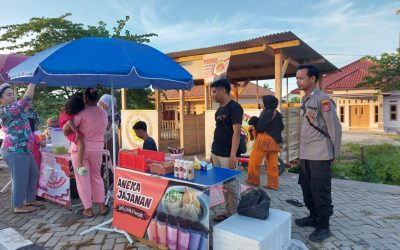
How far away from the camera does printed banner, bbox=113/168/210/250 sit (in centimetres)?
291

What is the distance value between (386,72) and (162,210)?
18.9 m

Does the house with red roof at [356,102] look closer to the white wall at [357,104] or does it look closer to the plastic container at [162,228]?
the white wall at [357,104]

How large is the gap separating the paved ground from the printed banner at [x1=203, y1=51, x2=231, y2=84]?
3.56 m

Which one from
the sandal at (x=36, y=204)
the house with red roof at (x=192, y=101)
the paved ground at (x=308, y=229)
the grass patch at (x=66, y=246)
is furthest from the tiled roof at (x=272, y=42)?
the house with red roof at (x=192, y=101)

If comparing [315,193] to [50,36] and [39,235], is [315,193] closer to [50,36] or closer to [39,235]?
[39,235]

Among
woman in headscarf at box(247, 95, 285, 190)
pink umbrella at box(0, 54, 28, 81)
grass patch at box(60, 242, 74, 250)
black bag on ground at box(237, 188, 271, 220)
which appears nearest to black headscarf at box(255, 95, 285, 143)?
woman in headscarf at box(247, 95, 285, 190)

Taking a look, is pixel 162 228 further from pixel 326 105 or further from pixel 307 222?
pixel 326 105

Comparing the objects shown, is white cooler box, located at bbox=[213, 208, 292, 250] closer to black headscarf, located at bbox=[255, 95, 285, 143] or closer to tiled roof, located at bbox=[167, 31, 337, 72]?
black headscarf, located at bbox=[255, 95, 285, 143]

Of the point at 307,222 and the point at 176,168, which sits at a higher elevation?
the point at 176,168

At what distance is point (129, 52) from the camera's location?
3350 millimetres

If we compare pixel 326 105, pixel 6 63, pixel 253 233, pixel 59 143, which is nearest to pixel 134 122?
pixel 6 63

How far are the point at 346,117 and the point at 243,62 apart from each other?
757 inches

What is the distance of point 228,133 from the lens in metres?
3.76

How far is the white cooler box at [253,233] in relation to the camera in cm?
262
